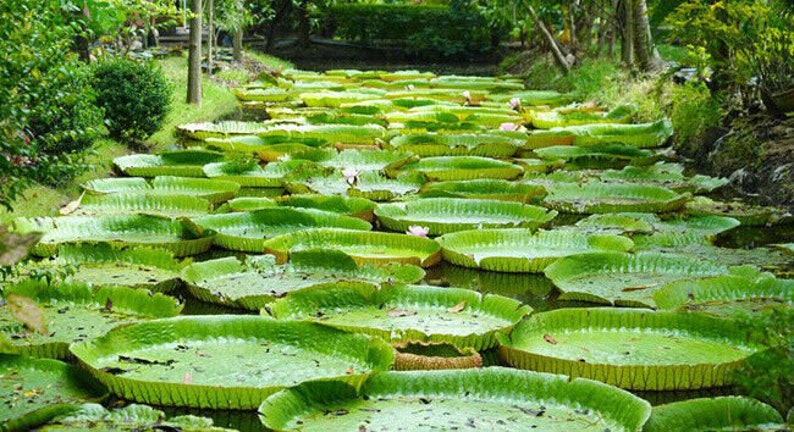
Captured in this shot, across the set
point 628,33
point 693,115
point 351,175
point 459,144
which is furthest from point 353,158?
point 628,33

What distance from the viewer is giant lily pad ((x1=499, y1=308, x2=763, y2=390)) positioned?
4121mm

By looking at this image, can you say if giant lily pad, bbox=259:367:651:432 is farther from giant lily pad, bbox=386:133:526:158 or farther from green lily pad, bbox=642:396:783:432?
giant lily pad, bbox=386:133:526:158

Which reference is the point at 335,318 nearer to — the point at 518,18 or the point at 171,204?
the point at 171,204

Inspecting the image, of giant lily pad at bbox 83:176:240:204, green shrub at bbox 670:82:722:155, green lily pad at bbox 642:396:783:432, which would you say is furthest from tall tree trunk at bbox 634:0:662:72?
green lily pad at bbox 642:396:783:432

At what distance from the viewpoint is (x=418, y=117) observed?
14.0m

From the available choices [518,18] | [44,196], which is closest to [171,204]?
[44,196]

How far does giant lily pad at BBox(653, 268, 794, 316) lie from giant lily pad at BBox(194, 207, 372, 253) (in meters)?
2.32

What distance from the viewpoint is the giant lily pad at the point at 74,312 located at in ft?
14.1

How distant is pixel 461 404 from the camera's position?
12.2 feet

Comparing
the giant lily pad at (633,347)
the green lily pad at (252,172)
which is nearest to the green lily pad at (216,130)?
the green lily pad at (252,172)

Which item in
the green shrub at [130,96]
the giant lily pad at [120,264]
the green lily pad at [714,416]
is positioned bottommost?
the giant lily pad at [120,264]

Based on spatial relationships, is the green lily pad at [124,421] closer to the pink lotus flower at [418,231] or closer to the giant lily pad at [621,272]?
the giant lily pad at [621,272]

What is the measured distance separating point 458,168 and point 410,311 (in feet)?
15.3

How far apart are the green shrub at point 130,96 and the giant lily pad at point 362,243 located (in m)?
4.13
